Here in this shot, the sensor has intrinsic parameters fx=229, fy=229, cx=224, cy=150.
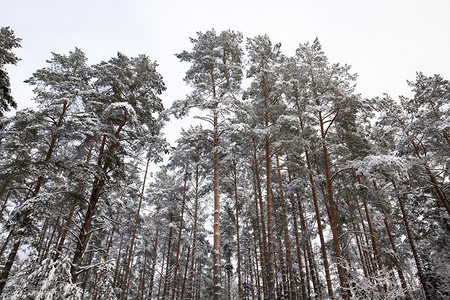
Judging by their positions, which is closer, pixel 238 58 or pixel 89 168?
pixel 89 168

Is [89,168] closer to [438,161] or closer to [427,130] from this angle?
[427,130]

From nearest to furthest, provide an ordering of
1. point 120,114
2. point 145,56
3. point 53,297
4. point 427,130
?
point 53,297
point 120,114
point 145,56
point 427,130

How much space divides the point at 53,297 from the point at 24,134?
8.90m

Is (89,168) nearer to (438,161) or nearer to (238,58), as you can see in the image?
(238,58)

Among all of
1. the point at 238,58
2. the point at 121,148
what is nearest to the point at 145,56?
the point at 121,148

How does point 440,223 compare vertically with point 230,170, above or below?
below

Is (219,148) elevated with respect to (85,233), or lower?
elevated

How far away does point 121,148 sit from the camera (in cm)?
1029

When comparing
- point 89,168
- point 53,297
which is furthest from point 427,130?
point 53,297

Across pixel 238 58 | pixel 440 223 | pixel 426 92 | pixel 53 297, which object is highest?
pixel 238 58

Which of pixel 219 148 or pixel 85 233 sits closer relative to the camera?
pixel 85 233

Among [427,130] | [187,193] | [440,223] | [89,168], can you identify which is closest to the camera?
[89,168]

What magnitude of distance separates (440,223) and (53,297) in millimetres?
22112

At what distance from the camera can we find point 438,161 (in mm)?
13117
